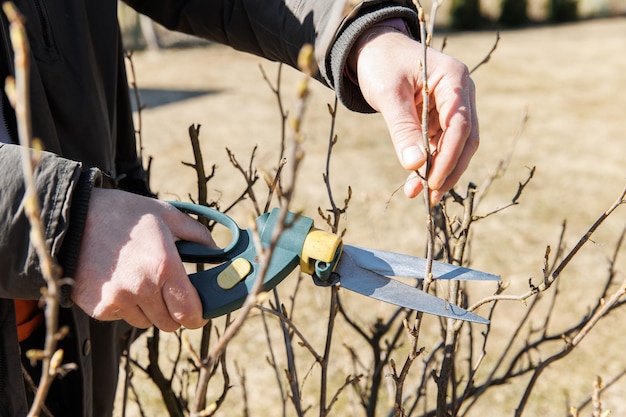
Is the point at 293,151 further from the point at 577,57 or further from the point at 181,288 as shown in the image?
the point at 577,57

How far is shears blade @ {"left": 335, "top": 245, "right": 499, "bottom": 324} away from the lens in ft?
4.63

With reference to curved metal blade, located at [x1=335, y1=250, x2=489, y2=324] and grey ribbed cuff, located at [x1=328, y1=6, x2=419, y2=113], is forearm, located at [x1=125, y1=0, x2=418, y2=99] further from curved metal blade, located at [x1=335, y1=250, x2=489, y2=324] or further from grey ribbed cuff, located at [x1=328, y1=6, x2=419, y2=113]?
curved metal blade, located at [x1=335, y1=250, x2=489, y2=324]

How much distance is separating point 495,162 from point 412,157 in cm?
639

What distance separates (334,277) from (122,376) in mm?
2513

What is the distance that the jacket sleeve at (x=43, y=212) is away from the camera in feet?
3.71

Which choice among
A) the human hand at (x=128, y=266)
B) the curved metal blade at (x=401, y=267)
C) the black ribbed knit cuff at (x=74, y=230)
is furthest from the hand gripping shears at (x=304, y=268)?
the black ribbed knit cuff at (x=74, y=230)

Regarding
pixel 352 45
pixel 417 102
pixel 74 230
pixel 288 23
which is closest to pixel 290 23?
pixel 288 23

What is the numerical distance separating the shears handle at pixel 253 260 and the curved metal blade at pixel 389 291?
6 centimetres

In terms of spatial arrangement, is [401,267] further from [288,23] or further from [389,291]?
[288,23]

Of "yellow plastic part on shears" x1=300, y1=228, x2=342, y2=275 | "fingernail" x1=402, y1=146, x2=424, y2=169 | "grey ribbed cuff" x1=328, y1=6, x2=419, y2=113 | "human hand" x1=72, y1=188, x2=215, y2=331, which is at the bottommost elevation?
"human hand" x1=72, y1=188, x2=215, y2=331

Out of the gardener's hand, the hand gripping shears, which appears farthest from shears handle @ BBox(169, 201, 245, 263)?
the gardener's hand

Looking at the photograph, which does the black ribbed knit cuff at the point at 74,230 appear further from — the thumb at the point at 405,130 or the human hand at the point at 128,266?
the thumb at the point at 405,130

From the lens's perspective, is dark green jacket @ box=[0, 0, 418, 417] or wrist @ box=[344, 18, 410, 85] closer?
dark green jacket @ box=[0, 0, 418, 417]

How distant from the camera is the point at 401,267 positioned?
1.52 m
